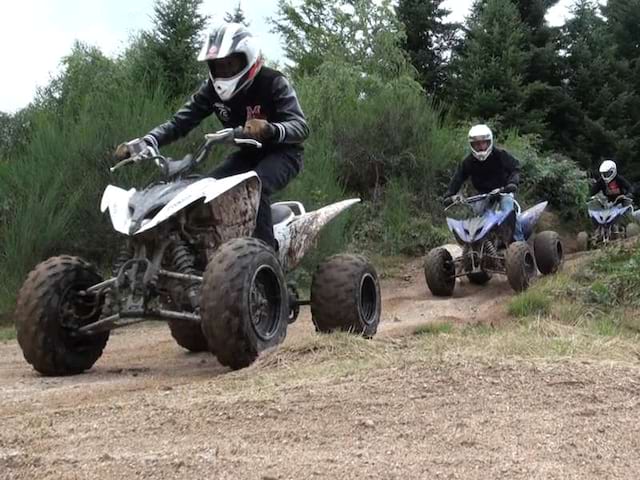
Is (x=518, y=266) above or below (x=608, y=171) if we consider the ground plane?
below

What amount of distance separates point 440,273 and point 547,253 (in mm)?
1483

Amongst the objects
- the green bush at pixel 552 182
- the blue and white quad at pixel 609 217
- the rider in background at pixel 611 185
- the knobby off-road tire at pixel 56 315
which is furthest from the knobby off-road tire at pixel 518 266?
the green bush at pixel 552 182

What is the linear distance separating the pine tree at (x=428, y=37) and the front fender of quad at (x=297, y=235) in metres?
23.9

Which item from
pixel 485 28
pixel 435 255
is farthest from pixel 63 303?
pixel 485 28

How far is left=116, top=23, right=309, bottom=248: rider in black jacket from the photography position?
493 cm

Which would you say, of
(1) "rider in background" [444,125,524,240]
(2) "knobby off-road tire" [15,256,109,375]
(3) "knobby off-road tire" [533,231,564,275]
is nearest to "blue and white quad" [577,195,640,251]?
(3) "knobby off-road tire" [533,231,564,275]

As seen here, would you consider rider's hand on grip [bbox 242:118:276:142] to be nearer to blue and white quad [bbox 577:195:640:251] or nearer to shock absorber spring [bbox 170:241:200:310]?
shock absorber spring [bbox 170:241:200:310]

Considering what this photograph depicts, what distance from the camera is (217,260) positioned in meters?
4.17

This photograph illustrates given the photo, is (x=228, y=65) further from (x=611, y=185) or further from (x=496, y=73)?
(x=496, y=73)

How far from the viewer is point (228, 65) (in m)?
5.07

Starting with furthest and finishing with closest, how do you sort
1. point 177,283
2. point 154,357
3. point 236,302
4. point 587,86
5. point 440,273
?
point 587,86 < point 440,273 < point 154,357 < point 177,283 < point 236,302

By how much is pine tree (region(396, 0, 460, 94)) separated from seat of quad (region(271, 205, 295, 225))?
23.7 meters

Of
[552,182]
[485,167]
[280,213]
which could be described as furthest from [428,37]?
[280,213]

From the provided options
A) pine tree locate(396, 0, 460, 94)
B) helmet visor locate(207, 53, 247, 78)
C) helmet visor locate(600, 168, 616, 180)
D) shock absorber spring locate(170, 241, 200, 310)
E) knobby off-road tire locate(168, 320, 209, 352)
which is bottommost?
knobby off-road tire locate(168, 320, 209, 352)
